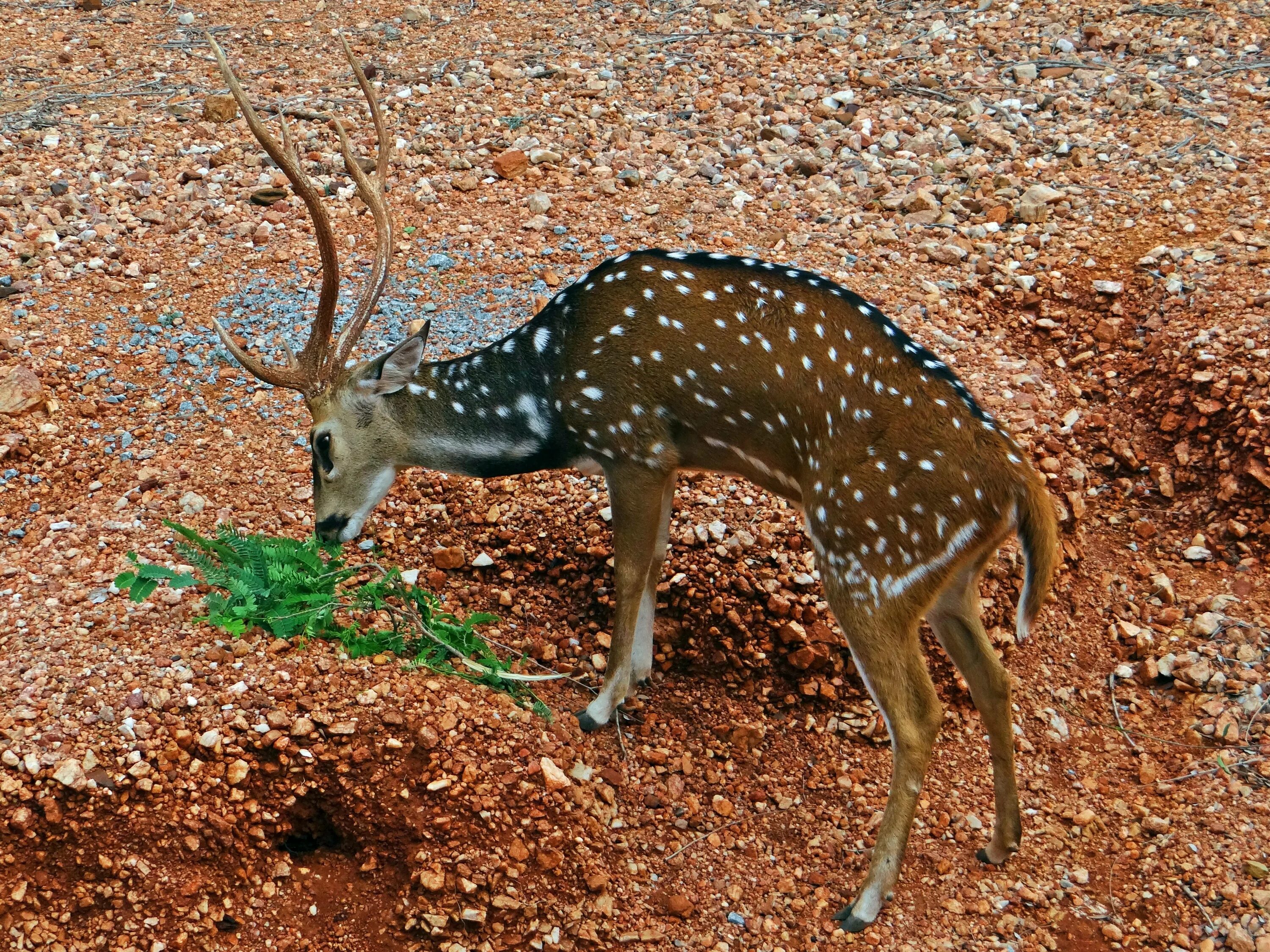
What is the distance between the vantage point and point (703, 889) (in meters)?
4.22

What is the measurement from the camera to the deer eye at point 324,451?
15.1 ft

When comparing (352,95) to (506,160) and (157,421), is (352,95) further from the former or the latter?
(157,421)

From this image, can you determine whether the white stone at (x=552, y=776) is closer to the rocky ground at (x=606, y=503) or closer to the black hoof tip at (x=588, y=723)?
the rocky ground at (x=606, y=503)

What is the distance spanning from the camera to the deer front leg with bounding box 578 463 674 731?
4324 millimetres

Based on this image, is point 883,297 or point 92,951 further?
point 883,297

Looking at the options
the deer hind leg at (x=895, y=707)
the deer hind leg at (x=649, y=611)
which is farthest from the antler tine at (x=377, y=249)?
the deer hind leg at (x=895, y=707)

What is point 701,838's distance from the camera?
4402 millimetres

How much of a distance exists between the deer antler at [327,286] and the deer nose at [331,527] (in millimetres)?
500

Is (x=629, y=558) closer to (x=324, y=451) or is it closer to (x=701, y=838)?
(x=701, y=838)

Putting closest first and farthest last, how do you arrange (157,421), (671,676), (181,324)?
(671,676)
(157,421)
(181,324)

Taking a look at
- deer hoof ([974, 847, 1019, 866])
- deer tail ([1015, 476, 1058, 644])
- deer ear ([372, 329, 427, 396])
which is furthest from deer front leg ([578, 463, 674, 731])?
deer hoof ([974, 847, 1019, 866])

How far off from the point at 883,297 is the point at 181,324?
149 inches

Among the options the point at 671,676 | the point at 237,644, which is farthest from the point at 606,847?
the point at 237,644

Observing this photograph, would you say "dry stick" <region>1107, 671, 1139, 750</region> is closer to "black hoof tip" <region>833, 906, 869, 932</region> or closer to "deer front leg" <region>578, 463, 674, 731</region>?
"black hoof tip" <region>833, 906, 869, 932</region>
